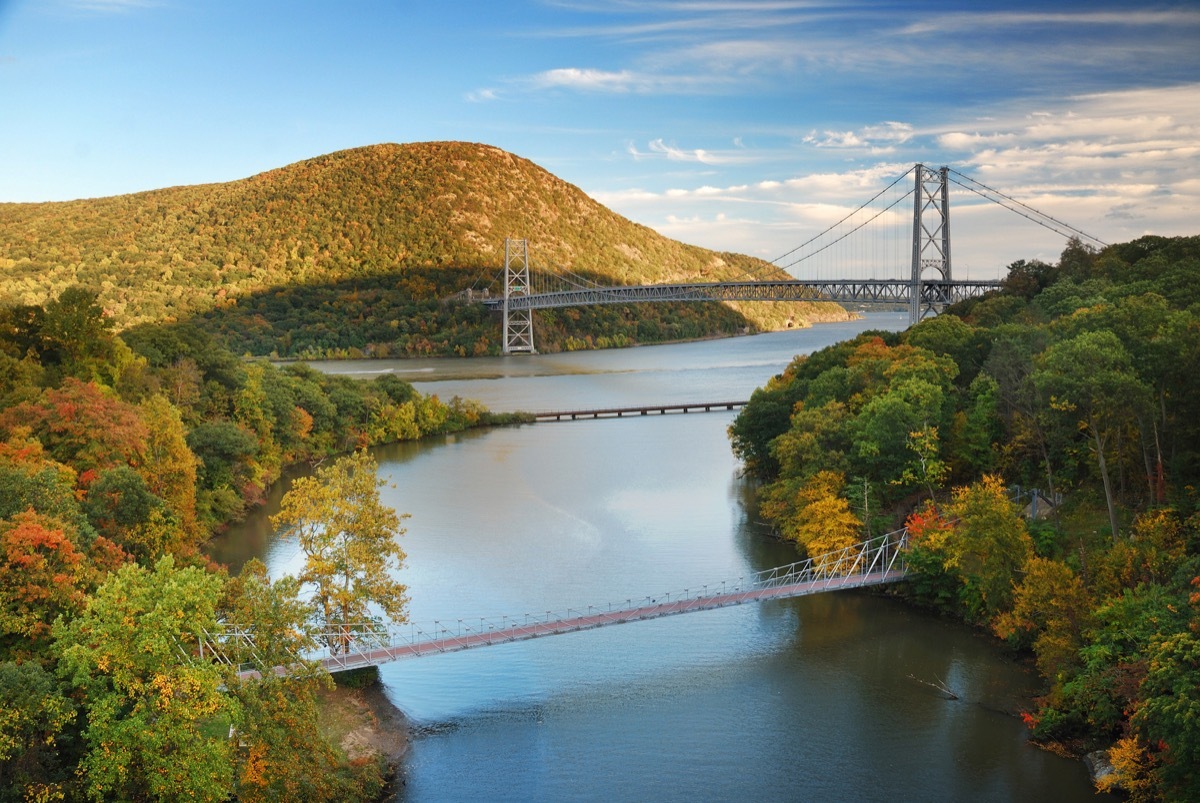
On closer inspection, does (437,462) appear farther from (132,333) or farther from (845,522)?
(845,522)

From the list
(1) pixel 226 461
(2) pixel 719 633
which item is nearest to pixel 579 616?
(2) pixel 719 633

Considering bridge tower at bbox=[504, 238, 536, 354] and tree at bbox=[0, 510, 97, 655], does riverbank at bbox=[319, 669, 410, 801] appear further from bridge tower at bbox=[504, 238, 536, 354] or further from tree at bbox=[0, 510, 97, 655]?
bridge tower at bbox=[504, 238, 536, 354]

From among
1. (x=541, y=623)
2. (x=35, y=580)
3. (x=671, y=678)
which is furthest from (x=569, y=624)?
(x=35, y=580)

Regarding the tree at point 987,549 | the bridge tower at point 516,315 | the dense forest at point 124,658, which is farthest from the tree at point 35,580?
the bridge tower at point 516,315

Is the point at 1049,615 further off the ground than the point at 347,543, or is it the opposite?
the point at 347,543

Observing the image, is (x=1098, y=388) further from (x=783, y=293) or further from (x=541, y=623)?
(x=783, y=293)

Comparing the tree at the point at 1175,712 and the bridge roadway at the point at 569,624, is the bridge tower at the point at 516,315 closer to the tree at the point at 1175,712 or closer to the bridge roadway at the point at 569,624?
the bridge roadway at the point at 569,624
